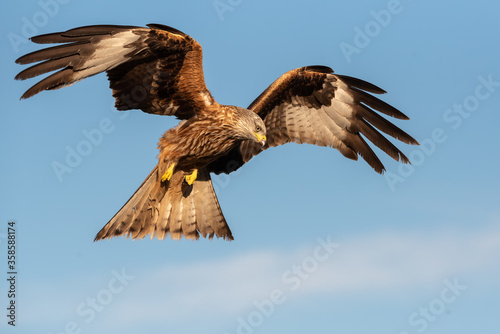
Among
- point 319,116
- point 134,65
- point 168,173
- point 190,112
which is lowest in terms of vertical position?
point 319,116

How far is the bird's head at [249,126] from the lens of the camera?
10.4 m

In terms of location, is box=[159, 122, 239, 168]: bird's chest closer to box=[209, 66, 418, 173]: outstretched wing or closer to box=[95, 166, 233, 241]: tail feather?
box=[95, 166, 233, 241]: tail feather

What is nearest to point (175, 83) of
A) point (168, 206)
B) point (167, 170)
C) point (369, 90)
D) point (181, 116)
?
point (181, 116)

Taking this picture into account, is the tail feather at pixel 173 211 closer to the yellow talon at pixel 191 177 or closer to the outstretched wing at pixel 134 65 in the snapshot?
the yellow talon at pixel 191 177

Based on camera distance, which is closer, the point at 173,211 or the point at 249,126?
the point at 249,126

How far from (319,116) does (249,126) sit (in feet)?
5.94

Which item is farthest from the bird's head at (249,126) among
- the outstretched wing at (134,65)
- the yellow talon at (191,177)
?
the yellow talon at (191,177)

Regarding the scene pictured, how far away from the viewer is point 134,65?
1005cm

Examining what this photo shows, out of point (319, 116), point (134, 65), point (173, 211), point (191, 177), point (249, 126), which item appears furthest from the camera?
point (319, 116)

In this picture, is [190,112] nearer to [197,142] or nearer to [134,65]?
[197,142]

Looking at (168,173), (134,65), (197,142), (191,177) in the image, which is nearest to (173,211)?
(191,177)

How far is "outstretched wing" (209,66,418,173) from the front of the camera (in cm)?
1137

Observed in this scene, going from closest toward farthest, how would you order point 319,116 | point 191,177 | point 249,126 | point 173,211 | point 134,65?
point 134,65, point 249,126, point 191,177, point 173,211, point 319,116

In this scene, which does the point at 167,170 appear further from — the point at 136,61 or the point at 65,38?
the point at 65,38
